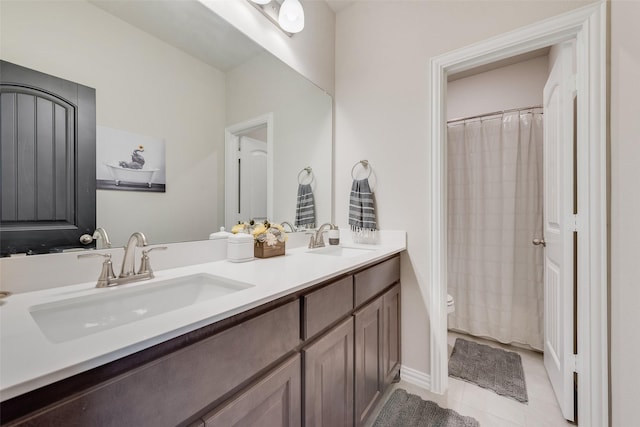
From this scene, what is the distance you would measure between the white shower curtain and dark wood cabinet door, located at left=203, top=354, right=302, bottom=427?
211cm

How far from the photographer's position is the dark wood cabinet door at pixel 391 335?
1500 mm

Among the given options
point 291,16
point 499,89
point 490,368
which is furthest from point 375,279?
point 499,89

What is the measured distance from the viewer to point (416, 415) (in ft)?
4.67

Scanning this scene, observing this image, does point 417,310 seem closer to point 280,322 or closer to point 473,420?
point 473,420

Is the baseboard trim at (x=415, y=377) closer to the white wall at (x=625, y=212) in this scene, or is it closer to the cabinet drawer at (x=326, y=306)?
the white wall at (x=625, y=212)

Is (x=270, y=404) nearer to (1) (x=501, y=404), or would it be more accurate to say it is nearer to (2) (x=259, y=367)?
(2) (x=259, y=367)

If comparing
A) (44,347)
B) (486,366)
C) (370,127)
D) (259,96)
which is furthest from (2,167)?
(486,366)

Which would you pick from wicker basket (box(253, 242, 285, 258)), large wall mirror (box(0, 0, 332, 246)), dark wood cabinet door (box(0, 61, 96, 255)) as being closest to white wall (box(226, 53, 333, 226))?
large wall mirror (box(0, 0, 332, 246))

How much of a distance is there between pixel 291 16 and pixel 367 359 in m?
1.93

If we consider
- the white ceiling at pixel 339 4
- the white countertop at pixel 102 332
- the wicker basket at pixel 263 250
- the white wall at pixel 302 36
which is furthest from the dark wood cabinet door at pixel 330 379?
the white ceiling at pixel 339 4

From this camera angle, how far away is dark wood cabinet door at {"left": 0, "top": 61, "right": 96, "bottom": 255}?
2.42ft

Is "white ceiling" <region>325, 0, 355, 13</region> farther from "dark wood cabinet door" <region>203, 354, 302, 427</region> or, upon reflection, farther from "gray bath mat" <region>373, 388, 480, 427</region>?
"gray bath mat" <region>373, 388, 480, 427</region>

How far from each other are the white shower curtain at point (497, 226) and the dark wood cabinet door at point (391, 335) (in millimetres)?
1103

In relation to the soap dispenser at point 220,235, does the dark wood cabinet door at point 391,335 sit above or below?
below
